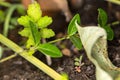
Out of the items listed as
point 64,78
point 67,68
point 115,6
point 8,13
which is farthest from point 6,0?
point 64,78

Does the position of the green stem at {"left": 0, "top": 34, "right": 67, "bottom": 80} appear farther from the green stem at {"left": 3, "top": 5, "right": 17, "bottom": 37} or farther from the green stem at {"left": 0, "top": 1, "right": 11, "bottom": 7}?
the green stem at {"left": 0, "top": 1, "right": 11, "bottom": 7}

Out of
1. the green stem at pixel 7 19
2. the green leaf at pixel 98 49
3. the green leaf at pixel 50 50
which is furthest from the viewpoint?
the green stem at pixel 7 19

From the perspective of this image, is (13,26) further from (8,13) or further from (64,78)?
(64,78)

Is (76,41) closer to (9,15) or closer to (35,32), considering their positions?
(35,32)

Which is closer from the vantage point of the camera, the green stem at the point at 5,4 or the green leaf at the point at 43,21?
the green leaf at the point at 43,21

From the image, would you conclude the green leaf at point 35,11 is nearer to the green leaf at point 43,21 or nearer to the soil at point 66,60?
the green leaf at point 43,21

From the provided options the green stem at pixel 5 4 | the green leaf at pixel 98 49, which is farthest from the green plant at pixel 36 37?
the green stem at pixel 5 4

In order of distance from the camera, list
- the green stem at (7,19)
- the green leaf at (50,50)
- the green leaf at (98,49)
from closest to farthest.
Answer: the green leaf at (98,49) < the green leaf at (50,50) < the green stem at (7,19)

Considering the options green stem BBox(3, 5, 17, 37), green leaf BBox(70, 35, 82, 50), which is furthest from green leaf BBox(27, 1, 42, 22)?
green stem BBox(3, 5, 17, 37)

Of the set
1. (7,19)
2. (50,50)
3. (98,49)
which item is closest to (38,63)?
(50,50)
